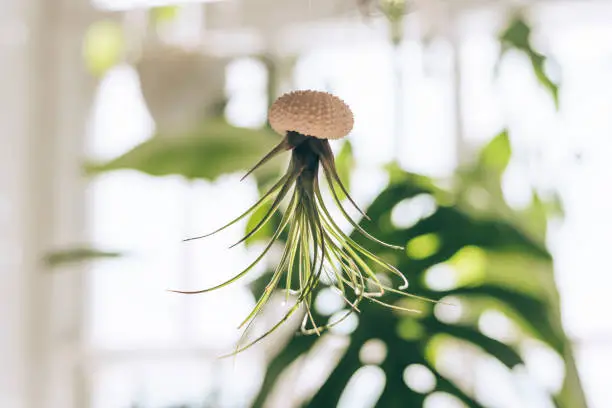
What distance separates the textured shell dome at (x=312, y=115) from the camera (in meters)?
0.24

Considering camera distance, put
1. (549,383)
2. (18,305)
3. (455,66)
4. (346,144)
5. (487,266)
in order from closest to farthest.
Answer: (487,266) → (346,144) → (549,383) → (455,66) → (18,305)

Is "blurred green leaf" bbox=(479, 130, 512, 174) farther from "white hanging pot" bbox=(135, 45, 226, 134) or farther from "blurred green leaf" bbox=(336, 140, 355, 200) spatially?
"white hanging pot" bbox=(135, 45, 226, 134)

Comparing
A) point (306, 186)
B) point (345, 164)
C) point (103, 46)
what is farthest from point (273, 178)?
point (103, 46)

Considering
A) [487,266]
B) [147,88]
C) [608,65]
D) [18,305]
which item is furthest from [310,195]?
[18,305]

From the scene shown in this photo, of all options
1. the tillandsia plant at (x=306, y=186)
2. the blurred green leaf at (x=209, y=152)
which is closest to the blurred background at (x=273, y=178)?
the blurred green leaf at (x=209, y=152)

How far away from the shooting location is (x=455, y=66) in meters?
1.16

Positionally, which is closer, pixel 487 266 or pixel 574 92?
pixel 487 266

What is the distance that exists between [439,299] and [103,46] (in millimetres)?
852

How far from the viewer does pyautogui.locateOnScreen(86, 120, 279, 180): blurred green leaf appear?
2.21ft

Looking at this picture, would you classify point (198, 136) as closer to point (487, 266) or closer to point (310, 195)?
point (487, 266)

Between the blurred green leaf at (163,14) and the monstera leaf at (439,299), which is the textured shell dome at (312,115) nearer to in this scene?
the monstera leaf at (439,299)

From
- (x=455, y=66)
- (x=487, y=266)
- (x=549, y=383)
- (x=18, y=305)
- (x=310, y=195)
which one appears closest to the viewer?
(x=310, y=195)

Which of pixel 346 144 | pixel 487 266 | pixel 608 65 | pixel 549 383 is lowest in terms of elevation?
pixel 549 383

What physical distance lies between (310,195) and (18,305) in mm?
1097
